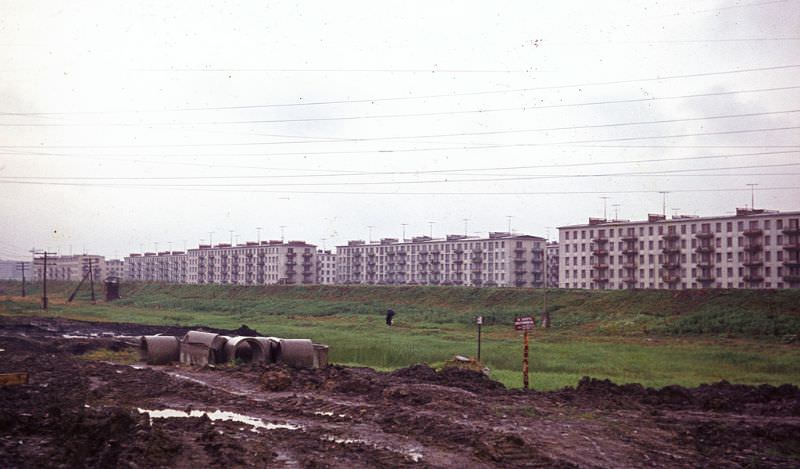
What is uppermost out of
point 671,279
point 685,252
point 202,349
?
point 685,252

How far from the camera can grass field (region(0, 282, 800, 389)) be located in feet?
108

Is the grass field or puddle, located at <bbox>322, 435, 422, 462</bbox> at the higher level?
puddle, located at <bbox>322, 435, 422, 462</bbox>

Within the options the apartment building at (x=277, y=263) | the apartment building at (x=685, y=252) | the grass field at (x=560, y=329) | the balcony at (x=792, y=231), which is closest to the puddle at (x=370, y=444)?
the grass field at (x=560, y=329)

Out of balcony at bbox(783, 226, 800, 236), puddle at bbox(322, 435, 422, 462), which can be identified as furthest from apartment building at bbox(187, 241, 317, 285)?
puddle at bbox(322, 435, 422, 462)

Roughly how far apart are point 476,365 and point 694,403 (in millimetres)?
8565

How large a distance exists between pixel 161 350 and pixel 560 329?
35.1m

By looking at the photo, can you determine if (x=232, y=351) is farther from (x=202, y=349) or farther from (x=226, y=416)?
(x=226, y=416)

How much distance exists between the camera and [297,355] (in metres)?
29.9

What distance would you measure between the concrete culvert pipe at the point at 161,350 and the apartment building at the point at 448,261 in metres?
119

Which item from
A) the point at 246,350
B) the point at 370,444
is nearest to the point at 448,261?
the point at 246,350

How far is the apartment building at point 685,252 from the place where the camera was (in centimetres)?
10088

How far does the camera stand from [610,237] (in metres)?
122

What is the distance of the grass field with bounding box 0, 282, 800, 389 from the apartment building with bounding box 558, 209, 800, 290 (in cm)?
3912

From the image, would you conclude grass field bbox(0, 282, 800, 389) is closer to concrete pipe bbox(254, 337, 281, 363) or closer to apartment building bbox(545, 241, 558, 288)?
concrete pipe bbox(254, 337, 281, 363)
